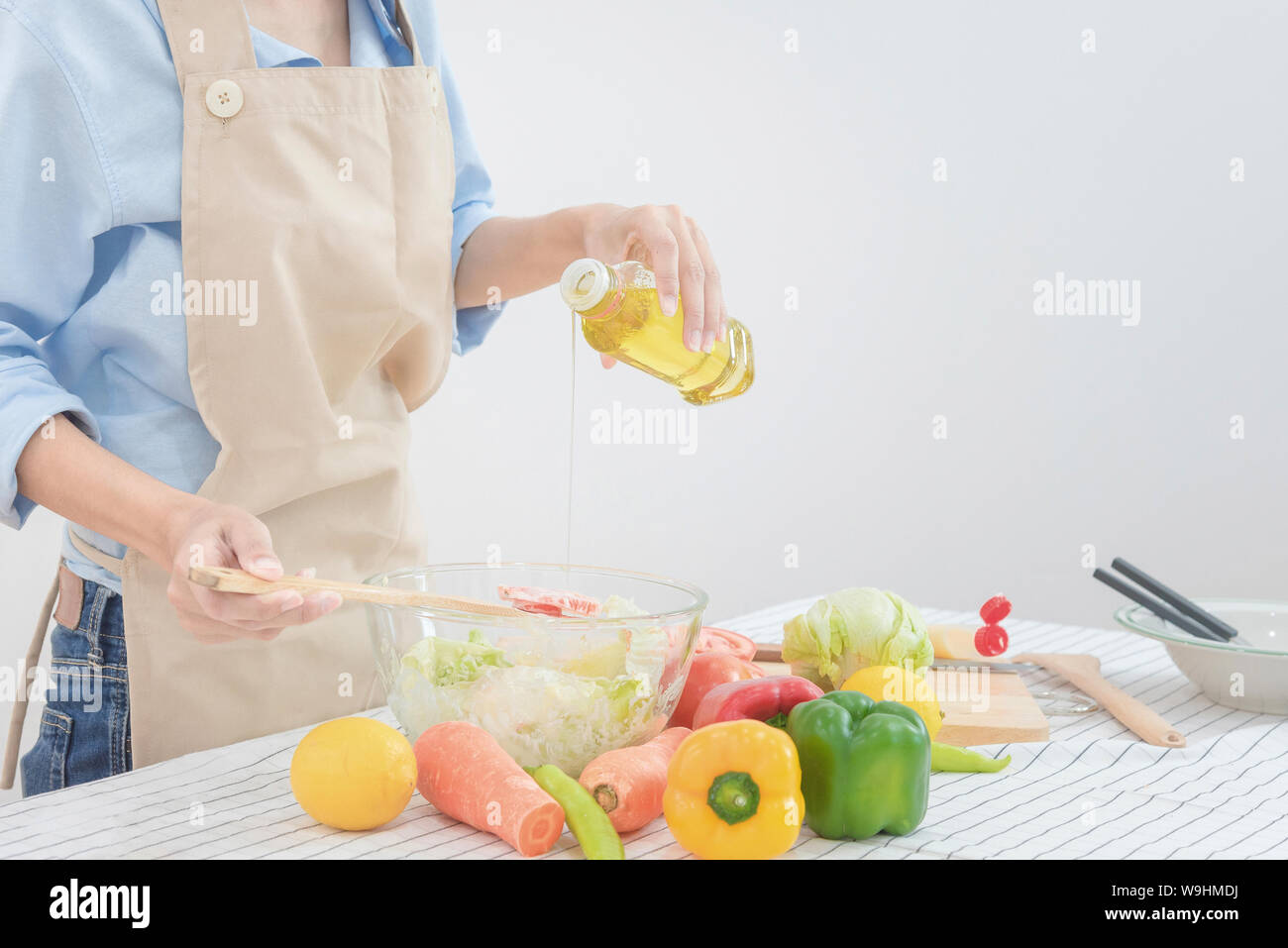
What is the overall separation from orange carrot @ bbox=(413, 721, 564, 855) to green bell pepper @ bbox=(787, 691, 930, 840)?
0.20 m

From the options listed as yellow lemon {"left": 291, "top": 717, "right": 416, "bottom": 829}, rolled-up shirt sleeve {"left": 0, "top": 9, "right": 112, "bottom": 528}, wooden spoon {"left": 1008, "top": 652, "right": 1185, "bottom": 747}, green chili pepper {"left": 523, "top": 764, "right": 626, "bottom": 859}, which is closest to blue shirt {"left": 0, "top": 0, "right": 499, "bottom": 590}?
rolled-up shirt sleeve {"left": 0, "top": 9, "right": 112, "bottom": 528}

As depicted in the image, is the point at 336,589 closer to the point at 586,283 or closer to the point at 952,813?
the point at 586,283

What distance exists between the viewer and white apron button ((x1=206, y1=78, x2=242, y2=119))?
1134 mm

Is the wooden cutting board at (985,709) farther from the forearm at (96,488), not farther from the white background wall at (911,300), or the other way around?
the white background wall at (911,300)

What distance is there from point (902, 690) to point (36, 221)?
3.06 feet

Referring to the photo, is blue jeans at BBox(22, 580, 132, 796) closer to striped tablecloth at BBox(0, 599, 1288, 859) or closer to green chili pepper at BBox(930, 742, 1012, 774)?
striped tablecloth at BBox(0, 599, 1288, 859)

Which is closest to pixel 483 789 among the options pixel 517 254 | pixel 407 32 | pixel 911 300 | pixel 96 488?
pixel 96 488

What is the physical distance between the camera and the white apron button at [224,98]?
3.72ft

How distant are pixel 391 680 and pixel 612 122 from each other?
241 cm

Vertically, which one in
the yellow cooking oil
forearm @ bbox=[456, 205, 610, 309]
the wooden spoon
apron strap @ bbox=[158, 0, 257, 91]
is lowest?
the wooden spoon
